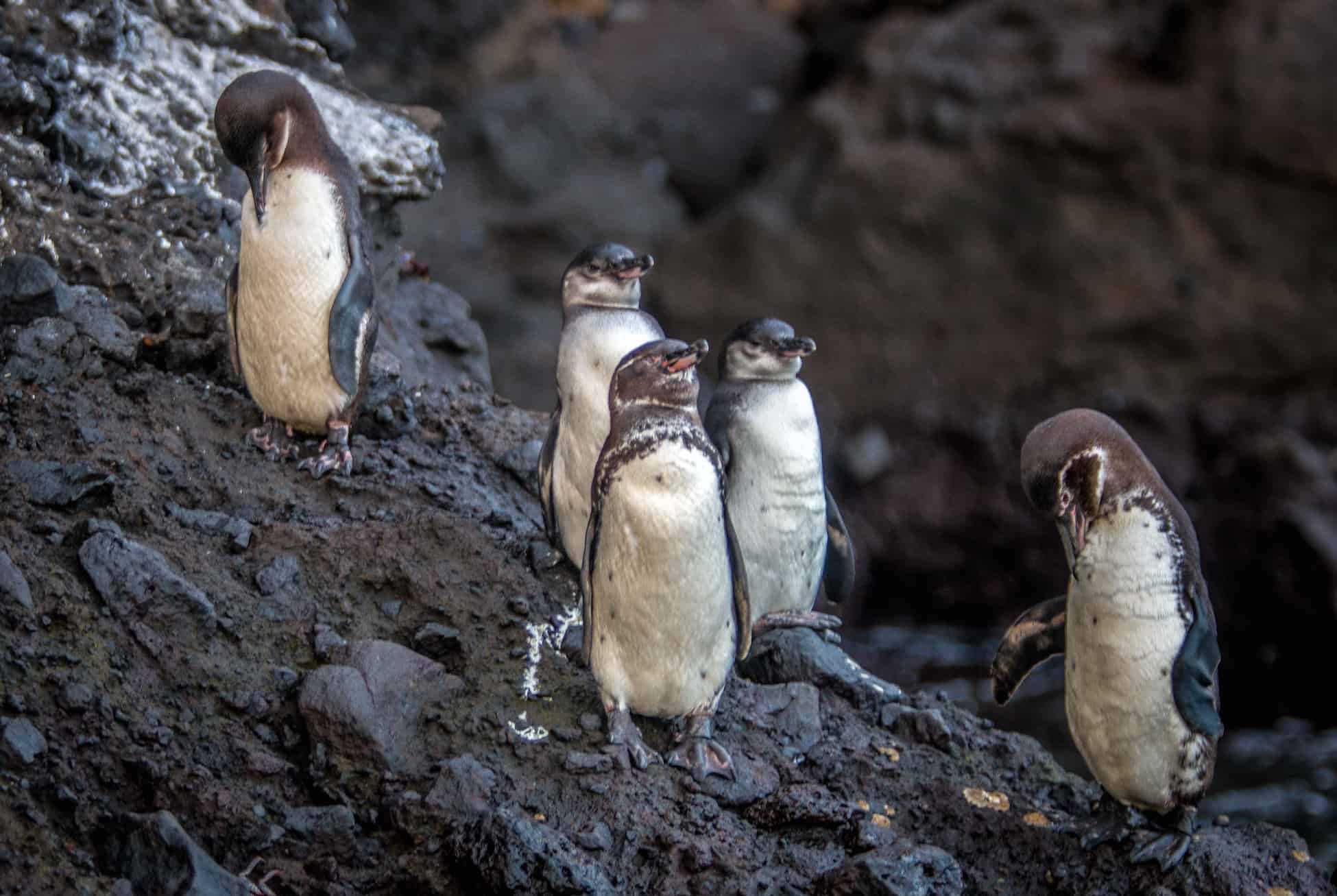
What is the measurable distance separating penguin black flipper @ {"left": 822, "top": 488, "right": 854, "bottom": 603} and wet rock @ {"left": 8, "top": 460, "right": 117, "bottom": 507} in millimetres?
2350

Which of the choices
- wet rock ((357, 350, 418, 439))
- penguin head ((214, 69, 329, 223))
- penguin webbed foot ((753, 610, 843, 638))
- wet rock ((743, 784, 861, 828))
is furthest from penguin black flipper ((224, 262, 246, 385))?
wet rock ((743, 784, 861, 828))

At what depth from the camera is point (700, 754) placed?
381 cm

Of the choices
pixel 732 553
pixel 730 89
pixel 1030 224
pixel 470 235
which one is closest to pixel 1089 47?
pixel 1030 224

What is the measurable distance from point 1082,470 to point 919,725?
0.96 metres

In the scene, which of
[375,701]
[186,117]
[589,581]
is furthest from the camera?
[186,117]

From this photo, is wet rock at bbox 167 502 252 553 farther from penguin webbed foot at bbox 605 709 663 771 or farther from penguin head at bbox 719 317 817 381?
penguin head at bbox 719 317 817 381

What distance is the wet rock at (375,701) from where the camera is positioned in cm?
364

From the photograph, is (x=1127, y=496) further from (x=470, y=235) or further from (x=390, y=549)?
(x=470, y=235)

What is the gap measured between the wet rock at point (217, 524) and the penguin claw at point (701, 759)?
136 centimetres

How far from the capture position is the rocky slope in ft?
11.2

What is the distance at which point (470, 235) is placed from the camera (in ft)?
38.8

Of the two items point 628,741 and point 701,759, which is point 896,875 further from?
point 628,741

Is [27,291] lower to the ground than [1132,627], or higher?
higher

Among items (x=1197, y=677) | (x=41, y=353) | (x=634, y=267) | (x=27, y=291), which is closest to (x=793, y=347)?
(x=634, y=267)
